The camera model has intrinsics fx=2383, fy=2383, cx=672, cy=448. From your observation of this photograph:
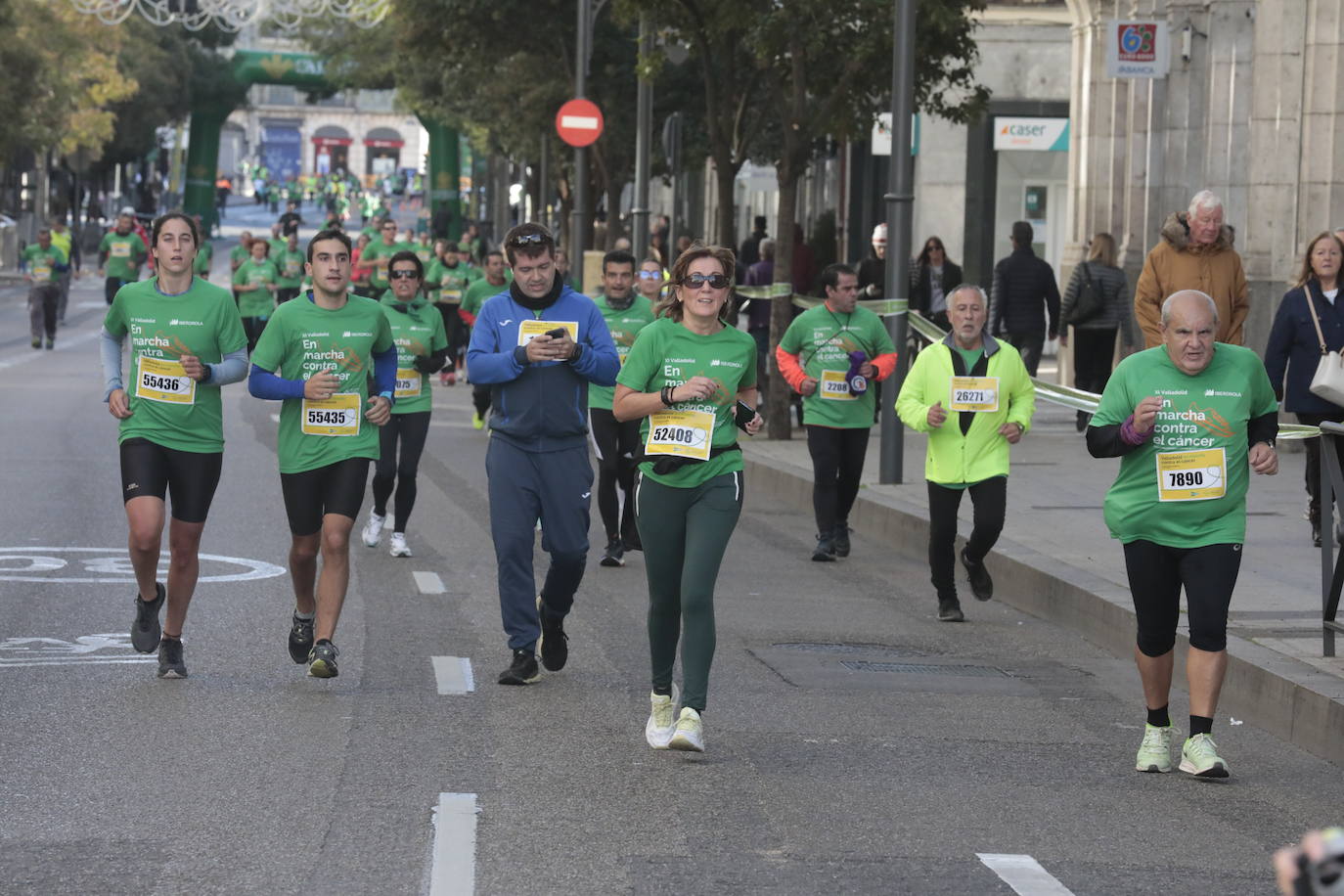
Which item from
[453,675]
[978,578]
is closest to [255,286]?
[978,578]

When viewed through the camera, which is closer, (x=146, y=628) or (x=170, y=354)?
(x=170, y=354)

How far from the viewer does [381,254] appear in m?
31.6

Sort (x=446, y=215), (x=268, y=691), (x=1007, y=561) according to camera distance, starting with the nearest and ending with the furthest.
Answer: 1. (x=268, y=691)
2. (x=1007, y=561)
3. (x=446, y=215)

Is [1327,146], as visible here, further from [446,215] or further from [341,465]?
[446,215]

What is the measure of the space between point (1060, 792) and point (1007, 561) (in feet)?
17.0

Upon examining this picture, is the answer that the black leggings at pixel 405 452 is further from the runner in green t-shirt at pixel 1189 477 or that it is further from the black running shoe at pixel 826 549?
the runner in green t-shirt at pixel 1189 477

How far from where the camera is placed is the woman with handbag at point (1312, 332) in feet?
42.2

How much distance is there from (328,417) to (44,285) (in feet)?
93.3

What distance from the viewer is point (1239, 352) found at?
315 inches

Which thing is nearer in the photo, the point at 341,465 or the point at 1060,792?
the point at 1060,792

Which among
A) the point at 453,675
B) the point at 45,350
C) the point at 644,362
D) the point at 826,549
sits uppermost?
the point at 644,362

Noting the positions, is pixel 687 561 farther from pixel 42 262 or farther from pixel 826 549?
pixel 42 262

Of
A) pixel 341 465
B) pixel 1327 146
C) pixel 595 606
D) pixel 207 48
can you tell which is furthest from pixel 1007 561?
pixel 207 48

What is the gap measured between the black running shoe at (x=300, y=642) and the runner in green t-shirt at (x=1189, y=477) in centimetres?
317
